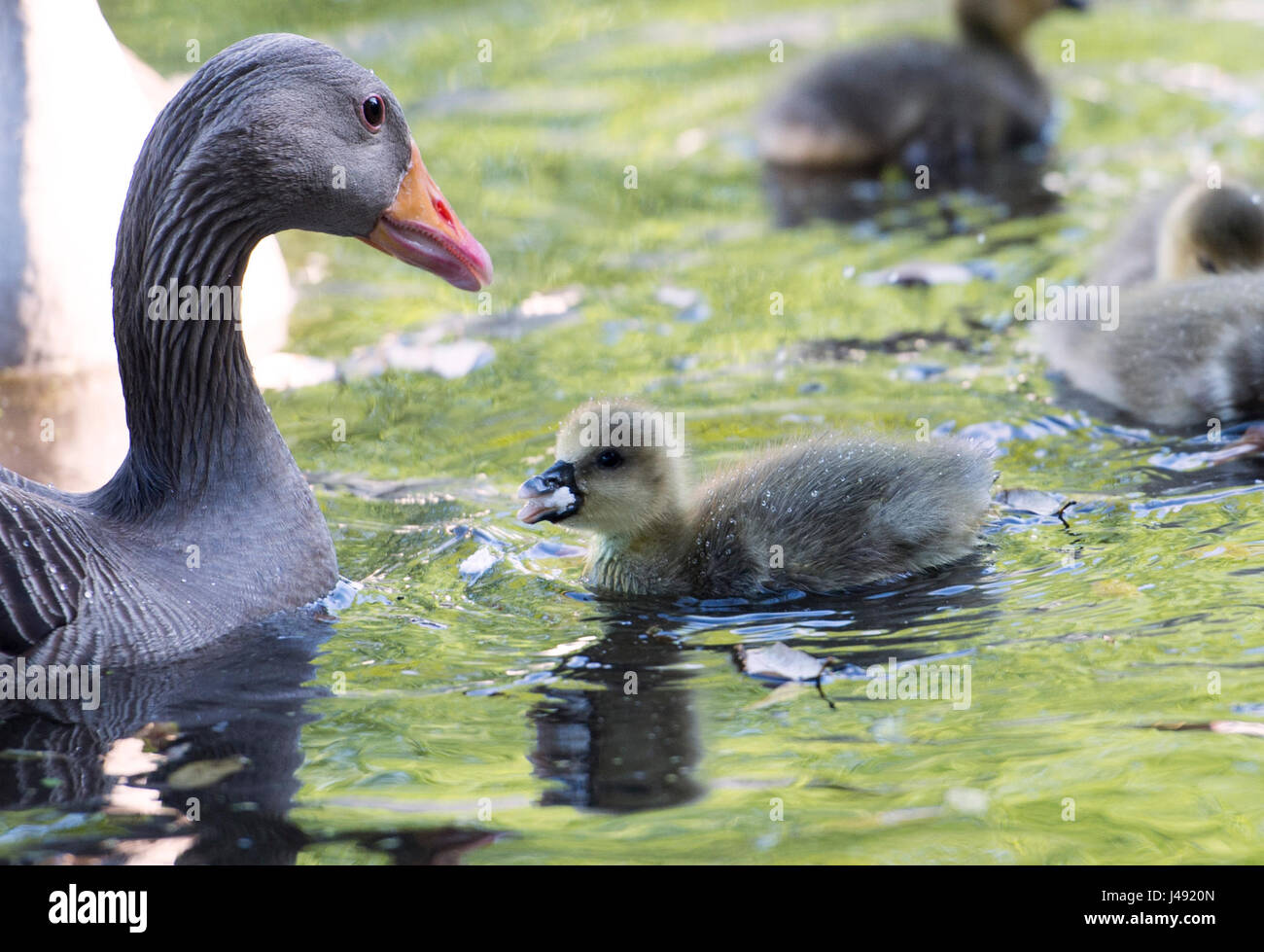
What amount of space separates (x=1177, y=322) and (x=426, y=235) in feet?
9.26

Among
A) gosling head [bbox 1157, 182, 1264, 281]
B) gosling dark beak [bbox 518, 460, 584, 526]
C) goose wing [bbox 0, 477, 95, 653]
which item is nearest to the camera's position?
goose wing [bbox 0, 477, 95, 653]

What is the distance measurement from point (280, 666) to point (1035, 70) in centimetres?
726

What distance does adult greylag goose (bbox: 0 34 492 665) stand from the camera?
15.2ft

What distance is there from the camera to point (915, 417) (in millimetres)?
6379

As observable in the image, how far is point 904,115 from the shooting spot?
965 centimetres

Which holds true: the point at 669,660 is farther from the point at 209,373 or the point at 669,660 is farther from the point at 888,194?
the point at 888,194

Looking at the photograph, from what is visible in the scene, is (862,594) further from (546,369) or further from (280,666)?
(546,369)

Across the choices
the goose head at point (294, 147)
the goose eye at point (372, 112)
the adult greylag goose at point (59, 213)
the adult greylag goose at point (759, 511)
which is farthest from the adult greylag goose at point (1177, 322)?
the adult greylag goose at point (59, 213)

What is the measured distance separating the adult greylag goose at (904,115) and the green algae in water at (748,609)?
1.04 ft

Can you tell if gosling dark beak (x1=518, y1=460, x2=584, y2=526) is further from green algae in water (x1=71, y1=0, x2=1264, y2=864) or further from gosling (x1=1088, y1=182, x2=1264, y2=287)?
gosling (x1=1088, y1=182, x2=1264, y2=287)

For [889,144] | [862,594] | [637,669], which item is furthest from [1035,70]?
[637,669]

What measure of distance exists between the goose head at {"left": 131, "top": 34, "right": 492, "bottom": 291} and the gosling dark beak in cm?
73

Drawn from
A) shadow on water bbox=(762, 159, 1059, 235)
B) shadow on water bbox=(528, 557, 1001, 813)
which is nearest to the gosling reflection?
shadow on water bbox=(528, 557, 1001, 813)

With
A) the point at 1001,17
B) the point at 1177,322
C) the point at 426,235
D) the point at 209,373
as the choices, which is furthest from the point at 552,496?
the point at 1001,17
